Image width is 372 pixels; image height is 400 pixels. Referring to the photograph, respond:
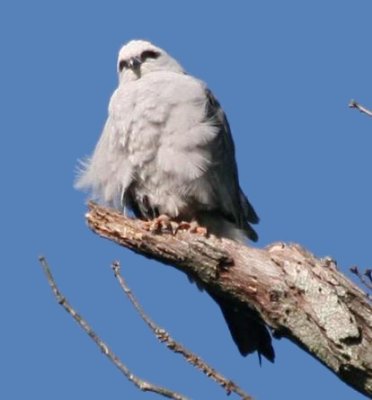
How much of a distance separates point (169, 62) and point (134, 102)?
1.14 m

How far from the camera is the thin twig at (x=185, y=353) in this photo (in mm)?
3844

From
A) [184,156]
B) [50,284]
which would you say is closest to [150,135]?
[184,156]

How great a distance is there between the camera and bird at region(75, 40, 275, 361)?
6.79 metres

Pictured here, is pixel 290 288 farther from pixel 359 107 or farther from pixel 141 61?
pixel 141 61

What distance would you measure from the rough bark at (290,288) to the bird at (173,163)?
1.18m

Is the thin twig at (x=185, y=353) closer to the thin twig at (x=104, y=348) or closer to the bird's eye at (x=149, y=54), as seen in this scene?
the thin twig at (x=104, y=348)

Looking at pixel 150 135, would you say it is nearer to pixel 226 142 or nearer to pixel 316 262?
pixel 226 142

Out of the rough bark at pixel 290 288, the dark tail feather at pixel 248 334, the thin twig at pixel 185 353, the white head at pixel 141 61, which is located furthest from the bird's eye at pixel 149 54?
the thin twig at pixel 185 353

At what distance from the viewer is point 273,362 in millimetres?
6242

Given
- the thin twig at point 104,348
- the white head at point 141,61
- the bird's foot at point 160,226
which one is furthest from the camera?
the white head at point 141,61

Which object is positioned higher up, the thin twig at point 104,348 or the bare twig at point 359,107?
the bare twig at point 359,107

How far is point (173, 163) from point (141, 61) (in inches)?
55.6

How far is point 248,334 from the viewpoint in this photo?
6445 millimetres

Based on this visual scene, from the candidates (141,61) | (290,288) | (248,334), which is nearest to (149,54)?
(141,61)
